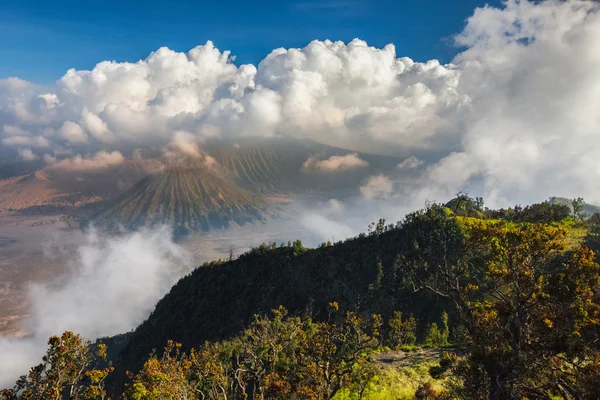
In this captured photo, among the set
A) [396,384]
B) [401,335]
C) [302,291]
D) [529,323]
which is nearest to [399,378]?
[396,384]

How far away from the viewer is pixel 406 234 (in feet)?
465

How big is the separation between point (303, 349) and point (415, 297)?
89.6 metres

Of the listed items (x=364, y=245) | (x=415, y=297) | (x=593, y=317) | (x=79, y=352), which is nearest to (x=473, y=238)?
(x=593, y=317)

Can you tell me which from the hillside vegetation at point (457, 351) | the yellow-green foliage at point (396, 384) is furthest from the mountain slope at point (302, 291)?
the yellow-green foliage at point (396, 384)

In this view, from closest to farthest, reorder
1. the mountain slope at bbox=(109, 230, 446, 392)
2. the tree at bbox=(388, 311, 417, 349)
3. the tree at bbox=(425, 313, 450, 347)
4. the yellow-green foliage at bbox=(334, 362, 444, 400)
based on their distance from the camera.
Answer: the yellow-green foliage at bbox=(334, 362, 444, 400) → the tree at bbox=(425, 313, 450, 347) → the tree at bbox=(388, 311, 417, 349) → the mountain slope at bbox=(109, 230, 446, 392)

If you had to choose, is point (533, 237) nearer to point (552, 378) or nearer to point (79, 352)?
point (552, 378)

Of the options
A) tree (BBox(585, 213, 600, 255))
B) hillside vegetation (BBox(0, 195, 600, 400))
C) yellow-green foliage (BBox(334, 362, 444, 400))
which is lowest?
yellow-green foliage (BBox(334, 362, 444, 400))

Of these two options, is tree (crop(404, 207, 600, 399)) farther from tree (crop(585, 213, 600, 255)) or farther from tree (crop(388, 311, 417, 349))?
tree (crop(585, 213, 600, 255))

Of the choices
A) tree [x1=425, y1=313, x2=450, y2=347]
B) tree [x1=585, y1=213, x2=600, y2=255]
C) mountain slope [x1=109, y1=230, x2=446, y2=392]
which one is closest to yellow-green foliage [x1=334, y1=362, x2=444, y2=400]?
tree [x1=425, y1=313, x2=450, y2=347]

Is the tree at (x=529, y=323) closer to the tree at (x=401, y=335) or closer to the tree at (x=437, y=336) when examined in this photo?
the tree at (x=401, y=335)

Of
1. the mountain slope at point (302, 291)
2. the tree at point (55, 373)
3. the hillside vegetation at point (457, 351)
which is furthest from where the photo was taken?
the mountain slope at point (302, 291)

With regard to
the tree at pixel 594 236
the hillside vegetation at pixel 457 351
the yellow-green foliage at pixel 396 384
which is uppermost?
the tree at pixel 594 236

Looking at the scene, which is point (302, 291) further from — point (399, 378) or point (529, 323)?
point (529, 323)

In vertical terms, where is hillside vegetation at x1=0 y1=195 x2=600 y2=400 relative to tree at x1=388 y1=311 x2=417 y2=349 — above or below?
above
